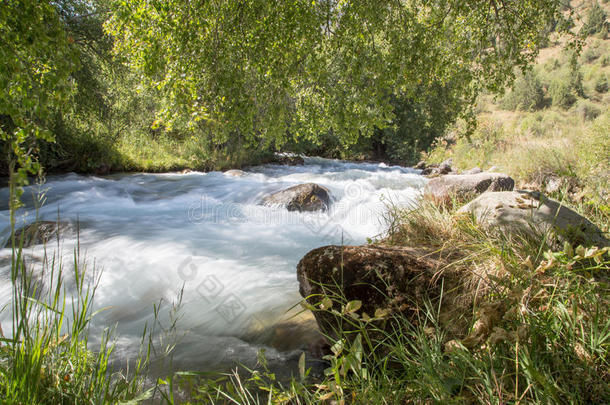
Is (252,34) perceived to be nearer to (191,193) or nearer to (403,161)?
(191,193)

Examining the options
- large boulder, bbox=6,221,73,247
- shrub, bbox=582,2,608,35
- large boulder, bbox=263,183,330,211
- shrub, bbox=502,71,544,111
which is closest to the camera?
large boulder, bbox=6,221,73,247

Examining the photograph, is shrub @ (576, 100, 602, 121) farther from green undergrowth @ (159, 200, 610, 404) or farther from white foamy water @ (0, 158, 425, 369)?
green undergrowth @ (159, 200, 610, 404)

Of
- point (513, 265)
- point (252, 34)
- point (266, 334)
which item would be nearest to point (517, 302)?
point (513, 265)

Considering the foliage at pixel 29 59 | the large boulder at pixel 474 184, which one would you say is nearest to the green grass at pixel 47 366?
the foliage at pixel 29 59

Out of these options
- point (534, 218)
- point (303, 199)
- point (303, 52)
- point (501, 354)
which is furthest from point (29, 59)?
point (303, 199)

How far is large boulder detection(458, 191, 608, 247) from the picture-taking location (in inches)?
104

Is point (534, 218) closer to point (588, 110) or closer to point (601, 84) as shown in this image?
point (588, 110)

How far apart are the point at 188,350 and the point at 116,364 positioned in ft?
1.78

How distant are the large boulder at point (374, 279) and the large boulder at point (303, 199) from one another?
470 centimetres

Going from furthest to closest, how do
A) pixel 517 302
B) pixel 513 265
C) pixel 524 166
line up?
pixel 524 166, pixel 513 265, pixel 517 302

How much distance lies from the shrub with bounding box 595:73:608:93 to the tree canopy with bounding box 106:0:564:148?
3987 centimetres

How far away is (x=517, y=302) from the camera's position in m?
1.97

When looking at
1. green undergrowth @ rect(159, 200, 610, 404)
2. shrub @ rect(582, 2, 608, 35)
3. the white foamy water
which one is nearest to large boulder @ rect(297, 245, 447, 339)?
green undergrowth @ rect(159, 200, 610, 404)

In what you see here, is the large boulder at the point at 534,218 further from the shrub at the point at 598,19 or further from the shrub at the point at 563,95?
the shrub at the point at 598,19
